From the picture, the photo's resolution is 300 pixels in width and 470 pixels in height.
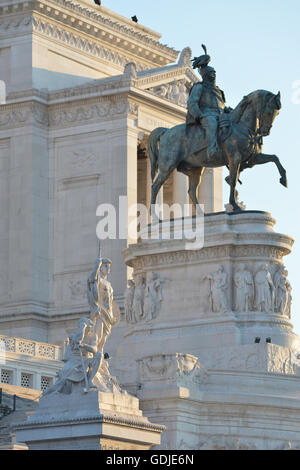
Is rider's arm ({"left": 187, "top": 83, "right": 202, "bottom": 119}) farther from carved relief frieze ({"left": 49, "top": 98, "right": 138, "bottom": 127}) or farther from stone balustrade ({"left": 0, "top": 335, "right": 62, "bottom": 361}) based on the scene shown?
carved relief frieze ({"left": 49, "top": 98, "right": 138, "bottom": 127})

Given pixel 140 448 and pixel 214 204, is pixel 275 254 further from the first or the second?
pixel 214 204

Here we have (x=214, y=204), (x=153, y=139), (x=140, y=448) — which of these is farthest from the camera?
(x=214, y=204)

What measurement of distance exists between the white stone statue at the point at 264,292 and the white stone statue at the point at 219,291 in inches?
43.5

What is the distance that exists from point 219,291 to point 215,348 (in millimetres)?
2341

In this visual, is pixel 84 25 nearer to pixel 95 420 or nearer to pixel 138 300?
pixel 138 300

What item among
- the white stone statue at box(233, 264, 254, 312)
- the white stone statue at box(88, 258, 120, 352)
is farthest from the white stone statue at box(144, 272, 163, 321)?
the white stone statue at box(88, 258, 120, 352)

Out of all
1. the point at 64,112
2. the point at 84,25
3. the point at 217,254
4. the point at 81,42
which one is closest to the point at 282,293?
the point at 217,254

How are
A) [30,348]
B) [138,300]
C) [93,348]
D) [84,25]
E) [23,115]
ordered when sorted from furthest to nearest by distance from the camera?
[84,25] < [23,115] < [30,348] < [138,300] < [93,348]

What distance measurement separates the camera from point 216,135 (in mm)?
60281

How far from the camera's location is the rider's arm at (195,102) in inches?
2389

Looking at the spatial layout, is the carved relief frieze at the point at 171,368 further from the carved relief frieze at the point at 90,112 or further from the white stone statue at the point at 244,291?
the carved relief frieze at the point at 90,112

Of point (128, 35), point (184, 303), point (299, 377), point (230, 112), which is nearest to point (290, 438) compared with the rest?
point (299, 377)

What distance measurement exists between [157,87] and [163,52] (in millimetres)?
9942

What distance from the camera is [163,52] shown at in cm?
9506
